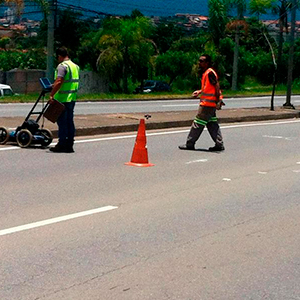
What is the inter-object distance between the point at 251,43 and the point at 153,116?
64936 mm

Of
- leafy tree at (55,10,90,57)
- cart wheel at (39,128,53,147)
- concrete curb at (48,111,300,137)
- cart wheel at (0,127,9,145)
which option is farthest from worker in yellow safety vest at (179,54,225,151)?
leafy tree at (55,10,90,57)

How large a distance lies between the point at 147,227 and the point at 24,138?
6.33m

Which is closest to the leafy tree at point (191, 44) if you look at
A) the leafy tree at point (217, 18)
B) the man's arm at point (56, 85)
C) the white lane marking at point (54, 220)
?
the leafy tree at point (217, 18)

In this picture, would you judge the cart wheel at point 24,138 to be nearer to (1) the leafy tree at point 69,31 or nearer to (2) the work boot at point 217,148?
(2) the work boot at point 217,148

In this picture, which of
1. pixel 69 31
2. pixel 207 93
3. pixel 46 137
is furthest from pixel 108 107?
pixel 69 31

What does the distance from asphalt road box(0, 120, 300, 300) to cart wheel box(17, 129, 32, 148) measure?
184 mm

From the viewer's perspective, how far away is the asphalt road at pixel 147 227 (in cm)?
593

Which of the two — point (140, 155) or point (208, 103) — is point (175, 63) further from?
point (140, 155)

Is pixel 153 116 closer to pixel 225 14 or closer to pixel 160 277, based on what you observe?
pixel 160 277

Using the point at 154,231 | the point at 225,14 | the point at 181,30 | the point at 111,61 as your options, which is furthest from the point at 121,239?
the point at 181,30

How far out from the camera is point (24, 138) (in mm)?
13680

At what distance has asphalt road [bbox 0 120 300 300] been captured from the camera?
5.93 meters

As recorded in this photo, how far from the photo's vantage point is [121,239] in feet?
23.9

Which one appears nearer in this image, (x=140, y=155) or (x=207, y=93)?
(x=140, y=155)
